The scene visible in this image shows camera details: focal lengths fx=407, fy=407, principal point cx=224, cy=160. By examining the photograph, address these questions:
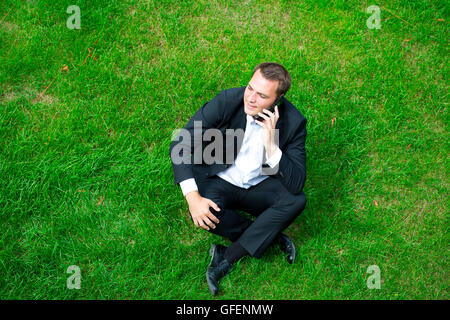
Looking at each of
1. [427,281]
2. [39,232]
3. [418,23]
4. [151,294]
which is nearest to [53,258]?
[39,232]

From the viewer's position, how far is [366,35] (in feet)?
18.0

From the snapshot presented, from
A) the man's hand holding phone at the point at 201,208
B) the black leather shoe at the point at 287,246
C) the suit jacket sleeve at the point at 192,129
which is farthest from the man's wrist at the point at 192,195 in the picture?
the black leather shoe at the point at 287,246

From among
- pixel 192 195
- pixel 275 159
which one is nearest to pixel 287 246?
pixel 275 159

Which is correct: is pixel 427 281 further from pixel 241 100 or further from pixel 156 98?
pixel 156 98

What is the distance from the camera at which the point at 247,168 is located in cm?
410

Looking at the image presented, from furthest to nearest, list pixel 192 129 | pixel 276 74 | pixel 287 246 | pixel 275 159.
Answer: pixel 287 246
pixel 192 129
pixel 275 159
pixel 276 74

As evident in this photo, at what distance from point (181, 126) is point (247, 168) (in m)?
1.24

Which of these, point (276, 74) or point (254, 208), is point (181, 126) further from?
point (276, 74)

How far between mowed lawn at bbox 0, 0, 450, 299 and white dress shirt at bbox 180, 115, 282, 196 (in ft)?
2.33

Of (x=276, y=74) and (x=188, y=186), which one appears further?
(x=188, y=186)

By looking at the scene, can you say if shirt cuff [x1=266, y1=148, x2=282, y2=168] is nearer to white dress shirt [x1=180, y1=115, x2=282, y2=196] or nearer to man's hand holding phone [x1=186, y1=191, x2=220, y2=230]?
white dress shirt [x1=180, y1=115, x2=282, y2=196]

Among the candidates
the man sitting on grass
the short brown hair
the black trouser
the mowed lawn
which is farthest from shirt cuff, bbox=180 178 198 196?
the short brown hair

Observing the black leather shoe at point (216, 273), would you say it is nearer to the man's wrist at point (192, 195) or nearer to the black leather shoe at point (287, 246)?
the black leather shoe at point (287, 246)

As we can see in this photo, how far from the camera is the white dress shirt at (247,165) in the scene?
3.90 meters
